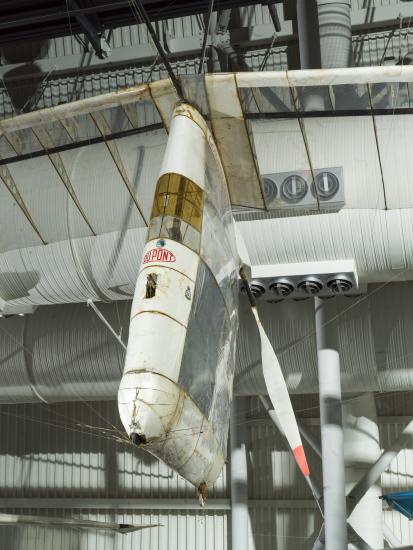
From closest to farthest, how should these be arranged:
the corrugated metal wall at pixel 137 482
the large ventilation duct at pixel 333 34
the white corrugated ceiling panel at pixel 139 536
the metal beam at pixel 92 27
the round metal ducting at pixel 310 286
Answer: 1. the round metal ducting at pixel 310 286
2. the large ventilation duct at pixel 333 34
3. the metal beam at pixel 92 27
4. the corrugated metal wall at pixel 137 482
5. the white corrugated ceiling panel at pixel 139 536

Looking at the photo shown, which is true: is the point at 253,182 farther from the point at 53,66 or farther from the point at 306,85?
the point at 53,66

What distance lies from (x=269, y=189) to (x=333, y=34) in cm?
729

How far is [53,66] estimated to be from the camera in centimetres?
2628

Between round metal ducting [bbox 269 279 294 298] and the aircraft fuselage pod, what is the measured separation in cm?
501

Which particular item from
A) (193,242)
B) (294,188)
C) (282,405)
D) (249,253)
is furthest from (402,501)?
(193,242)

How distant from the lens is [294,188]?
15.5 m

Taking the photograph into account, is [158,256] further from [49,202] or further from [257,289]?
[49,202]

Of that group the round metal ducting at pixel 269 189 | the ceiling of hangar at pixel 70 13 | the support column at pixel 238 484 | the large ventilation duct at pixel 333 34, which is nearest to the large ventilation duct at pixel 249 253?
the round metal ducting at pixel 269 189

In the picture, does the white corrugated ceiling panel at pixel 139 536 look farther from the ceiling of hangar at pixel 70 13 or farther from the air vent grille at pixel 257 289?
the ceiling of hangar at pixel 70 13

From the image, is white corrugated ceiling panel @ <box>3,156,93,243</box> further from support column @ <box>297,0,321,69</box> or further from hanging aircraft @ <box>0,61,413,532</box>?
support column @ <box>297,0,321,69</box>

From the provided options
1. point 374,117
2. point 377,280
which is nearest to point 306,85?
point 374,117

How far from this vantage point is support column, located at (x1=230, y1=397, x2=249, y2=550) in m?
22.8

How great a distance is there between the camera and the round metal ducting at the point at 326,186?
15992 millimetres

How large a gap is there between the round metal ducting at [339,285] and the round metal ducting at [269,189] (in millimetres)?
2949
